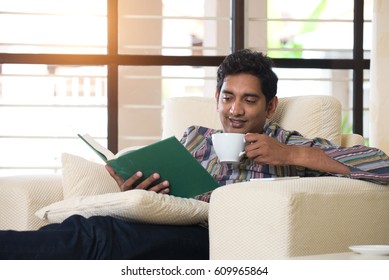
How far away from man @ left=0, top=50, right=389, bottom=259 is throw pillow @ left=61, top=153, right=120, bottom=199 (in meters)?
0.15

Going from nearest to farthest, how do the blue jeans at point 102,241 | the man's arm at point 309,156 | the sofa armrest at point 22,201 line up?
the blue jeans at point 102,241 < the man's arm at point 309,156 < the sofa armrest at point 22,201

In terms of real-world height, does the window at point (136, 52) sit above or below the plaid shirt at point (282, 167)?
above

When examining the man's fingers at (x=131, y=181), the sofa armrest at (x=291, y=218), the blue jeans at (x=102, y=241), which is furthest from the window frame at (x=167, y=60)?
the sofa armrest at (x=291, y=218)

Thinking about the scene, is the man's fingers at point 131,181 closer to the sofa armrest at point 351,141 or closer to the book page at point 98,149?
the book page at point 98,149

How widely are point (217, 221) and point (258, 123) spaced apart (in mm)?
736

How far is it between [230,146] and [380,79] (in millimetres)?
1937

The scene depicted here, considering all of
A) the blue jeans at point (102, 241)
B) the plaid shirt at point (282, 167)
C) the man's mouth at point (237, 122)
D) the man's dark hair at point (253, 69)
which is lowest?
the blue jeans at point (102, 241)

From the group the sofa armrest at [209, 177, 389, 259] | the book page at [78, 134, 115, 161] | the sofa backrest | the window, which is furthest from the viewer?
the window

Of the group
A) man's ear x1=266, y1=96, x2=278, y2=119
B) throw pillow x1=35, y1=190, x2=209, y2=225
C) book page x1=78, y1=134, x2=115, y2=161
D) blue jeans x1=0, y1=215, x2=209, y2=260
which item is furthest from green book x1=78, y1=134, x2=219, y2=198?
man's ear x1=266, y1=96, x2=278, y2=119

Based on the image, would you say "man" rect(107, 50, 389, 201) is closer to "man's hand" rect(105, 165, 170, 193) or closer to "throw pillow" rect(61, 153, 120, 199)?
"man's hand" rect(105, 165, 170, 193)

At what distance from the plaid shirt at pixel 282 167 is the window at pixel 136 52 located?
5.44 feet

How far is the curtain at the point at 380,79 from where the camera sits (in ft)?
14.9

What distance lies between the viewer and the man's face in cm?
315
